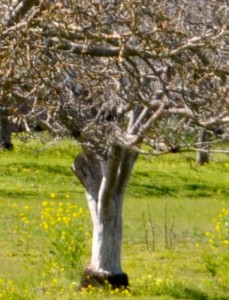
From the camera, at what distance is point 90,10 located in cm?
666

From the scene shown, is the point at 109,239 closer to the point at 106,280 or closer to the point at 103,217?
the point at 103,217

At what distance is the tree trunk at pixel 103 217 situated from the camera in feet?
43.4

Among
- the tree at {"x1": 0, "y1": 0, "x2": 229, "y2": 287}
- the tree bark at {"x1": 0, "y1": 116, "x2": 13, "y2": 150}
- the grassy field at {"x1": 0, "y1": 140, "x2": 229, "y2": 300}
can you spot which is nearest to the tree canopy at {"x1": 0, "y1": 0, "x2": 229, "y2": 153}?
the tree at {"x1": 0, "y1": 0, "x2": 229, "y2": 287}

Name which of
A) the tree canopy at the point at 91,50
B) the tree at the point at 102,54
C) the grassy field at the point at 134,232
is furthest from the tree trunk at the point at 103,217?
the tree canopy at the point at 91,50

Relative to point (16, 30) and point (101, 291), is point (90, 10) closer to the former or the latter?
point (16, 30)

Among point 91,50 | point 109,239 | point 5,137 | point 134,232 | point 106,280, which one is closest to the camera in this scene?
point 91,50

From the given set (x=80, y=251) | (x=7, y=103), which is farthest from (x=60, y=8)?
(x=80, y=251)

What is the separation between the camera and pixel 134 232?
18.5 m

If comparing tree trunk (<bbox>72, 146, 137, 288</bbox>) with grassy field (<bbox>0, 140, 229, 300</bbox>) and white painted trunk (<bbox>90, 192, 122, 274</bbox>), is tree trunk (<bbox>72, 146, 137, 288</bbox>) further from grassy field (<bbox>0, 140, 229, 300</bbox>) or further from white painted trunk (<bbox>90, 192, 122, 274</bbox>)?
grassy field (<bbox>0, 140, 229, 300</bbox>)

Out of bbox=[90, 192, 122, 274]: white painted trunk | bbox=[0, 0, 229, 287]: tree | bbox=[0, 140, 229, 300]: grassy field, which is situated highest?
bbox=[0, 0, 229, 287]: tree

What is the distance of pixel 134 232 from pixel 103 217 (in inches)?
203

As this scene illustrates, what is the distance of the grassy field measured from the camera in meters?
13.7

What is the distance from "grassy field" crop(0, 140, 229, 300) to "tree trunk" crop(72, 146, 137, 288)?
0.96 ft

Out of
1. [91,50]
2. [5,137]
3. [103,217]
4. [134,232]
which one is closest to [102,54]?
[91,50]
